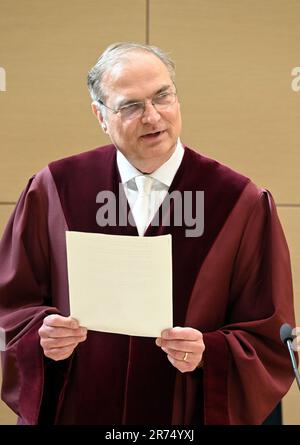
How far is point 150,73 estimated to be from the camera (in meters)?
2.41

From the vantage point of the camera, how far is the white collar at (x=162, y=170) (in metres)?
2.55

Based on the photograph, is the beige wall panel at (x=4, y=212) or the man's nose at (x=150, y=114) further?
the beige wall panel at (x=4, y=212)

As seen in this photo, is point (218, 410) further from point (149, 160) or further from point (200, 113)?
point (200, 113)

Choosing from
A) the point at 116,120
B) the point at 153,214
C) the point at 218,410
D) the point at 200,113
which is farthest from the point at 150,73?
the point at 200,113

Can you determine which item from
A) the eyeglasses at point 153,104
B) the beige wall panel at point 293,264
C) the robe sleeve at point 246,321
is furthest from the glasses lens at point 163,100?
the beige wall panel at point 293,264

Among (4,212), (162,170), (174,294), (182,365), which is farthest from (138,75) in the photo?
(4,212)

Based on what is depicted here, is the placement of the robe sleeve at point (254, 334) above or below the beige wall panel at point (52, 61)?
below

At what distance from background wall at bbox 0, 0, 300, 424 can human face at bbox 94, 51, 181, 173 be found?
55.1 inches

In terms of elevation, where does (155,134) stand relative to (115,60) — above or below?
below

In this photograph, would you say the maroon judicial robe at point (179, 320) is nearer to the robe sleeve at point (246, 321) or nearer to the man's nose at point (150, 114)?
the robe sleeve at point (246, 321)

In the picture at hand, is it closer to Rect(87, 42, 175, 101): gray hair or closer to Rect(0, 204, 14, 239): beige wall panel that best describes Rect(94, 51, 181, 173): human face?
Rect(87, 42, 175, 101): gray hair

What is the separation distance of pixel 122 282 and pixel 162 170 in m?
0.61

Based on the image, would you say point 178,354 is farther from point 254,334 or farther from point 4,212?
point 4,212

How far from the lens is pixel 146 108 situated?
2385 millimetres
